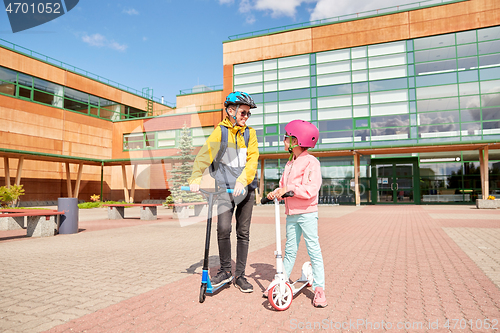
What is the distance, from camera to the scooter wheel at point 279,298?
311cm

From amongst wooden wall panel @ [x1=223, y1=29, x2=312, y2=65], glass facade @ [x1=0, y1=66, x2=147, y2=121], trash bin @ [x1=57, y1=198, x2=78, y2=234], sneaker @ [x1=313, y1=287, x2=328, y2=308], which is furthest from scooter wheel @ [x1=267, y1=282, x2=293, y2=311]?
glass facade @ [x1=0, y1=66, x2=147, y2=121]

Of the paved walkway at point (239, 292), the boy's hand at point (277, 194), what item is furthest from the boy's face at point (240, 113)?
the paved walkway at point (239, 292)

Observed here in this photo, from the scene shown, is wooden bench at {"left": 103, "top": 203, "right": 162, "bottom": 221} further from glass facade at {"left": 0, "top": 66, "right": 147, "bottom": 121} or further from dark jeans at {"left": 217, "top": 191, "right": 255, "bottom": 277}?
Result: glass facade at {"left": 0, "top": 66, "right": 147, "bottom": 121}

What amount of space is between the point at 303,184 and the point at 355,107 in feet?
74.2

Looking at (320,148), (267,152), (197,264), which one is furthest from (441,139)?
(197,264)

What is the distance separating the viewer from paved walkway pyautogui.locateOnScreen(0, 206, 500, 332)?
2.86 metres

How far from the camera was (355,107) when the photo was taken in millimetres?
24188

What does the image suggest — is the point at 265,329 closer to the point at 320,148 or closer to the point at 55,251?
the point at 55,251

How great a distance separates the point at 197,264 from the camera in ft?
17.0

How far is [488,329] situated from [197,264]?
149 inches

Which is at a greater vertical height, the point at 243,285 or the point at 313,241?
the point at 313,241

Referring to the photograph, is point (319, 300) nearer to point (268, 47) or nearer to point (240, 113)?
point (240, 113)

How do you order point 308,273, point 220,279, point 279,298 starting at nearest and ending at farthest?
point 279,298 → point 220,279 → point 308,273

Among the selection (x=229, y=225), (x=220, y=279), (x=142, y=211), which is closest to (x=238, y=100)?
(x=229, y=225)
